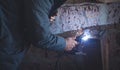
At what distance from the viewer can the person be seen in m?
1.68

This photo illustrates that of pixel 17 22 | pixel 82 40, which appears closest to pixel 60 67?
pixel 82 40

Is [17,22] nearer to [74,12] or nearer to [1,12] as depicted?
[1,12]

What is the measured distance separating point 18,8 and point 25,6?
10 cm

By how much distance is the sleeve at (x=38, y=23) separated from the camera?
166 centimetres

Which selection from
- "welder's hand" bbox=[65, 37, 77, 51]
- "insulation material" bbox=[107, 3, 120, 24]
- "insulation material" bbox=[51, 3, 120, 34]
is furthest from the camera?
"insulation material" bbox=[107, 3, 120, 24]

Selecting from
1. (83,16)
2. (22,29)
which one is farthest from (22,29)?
(83,16)

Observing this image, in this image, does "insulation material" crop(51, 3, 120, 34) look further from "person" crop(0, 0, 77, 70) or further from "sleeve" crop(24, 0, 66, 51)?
"sleeve" crop(24, 0, 66, 51)

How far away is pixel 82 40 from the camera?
2207mm

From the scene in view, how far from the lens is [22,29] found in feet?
6.12

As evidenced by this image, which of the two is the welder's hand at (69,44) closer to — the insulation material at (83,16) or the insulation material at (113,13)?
the insulation material at (83,16)

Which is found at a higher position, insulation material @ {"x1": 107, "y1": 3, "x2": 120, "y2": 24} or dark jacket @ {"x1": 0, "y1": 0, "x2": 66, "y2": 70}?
insulation material @ {"x1": 107, "y1": 3, "x2": 120, "y2": 24}

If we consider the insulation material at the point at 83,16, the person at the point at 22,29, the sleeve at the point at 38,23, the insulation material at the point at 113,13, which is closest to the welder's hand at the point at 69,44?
the person at the point at 22,29

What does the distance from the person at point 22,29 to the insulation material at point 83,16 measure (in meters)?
0.44

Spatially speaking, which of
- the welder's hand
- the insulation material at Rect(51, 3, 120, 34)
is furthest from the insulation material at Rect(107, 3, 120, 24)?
the welder's hand
